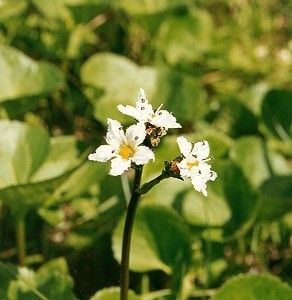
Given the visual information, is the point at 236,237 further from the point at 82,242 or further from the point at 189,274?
the point at 82,242

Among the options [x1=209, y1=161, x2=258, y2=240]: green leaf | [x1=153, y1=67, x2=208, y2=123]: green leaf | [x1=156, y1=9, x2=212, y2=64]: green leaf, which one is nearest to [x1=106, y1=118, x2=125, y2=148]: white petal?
[x1=209, y1=161, x2=258, y2=240]: green leaf

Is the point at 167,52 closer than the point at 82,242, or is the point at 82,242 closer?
the point at 82,242

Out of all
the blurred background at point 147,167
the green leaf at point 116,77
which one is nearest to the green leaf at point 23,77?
the blurred background at point 147,167

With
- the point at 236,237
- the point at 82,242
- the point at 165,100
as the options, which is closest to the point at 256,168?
the point at 236,237

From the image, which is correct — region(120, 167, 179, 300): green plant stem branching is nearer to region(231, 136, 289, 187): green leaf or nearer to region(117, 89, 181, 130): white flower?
region(117, 89, 181, 130): white flower

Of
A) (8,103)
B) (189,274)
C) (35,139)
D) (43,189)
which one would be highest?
(8,103)

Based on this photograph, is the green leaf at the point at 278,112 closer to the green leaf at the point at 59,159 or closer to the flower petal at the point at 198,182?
the green leaf at the point at 59,159
